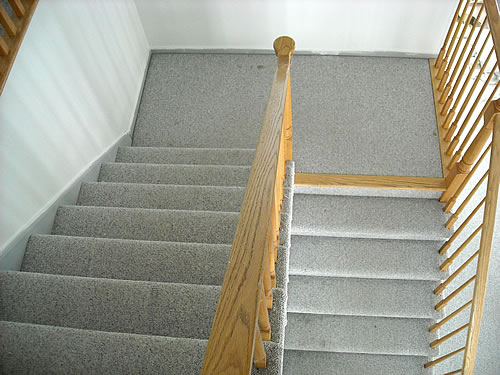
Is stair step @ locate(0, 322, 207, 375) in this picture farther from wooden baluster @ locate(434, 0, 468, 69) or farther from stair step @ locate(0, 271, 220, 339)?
wooden baluster @ locate(434, 0, 468, 69)

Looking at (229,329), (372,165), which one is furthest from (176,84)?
(229,329)

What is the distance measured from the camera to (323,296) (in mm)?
3039

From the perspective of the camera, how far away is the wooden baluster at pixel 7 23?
1709 millimetres

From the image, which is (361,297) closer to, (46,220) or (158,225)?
(158,225)

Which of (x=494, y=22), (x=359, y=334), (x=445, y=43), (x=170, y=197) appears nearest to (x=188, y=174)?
(x=170, y=197)

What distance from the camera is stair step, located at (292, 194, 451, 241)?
2848 mm

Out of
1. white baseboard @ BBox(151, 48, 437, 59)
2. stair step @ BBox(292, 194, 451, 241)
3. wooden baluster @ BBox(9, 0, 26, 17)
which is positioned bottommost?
stair step @ BBox(292, 194, 451, 241)

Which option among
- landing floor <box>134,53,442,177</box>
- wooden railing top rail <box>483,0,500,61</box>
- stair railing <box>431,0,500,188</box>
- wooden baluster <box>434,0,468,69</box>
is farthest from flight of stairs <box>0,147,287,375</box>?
wooden baluster <box>434,0,468,69</box>

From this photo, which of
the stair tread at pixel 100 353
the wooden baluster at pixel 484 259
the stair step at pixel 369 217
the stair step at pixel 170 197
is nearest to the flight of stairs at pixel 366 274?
the stair step at pixel 369 217

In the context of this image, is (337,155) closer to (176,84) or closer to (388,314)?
(388,314)

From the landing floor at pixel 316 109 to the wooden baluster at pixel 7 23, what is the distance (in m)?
1.72

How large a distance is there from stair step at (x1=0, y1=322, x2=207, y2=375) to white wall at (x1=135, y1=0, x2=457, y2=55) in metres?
2.97

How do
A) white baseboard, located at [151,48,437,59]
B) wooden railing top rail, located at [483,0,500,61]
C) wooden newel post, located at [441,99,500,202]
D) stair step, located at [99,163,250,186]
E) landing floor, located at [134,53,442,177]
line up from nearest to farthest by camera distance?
wooden newel post, located at [441,99,500,202], wooden railing top rail, located at [483,0,500,61], stair step, located at [99,163,250,186], landing floor, located at [134,53,442,177], white baseboard, located at [151,48,437,59]

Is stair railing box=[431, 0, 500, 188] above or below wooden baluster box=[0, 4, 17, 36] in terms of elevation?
above
